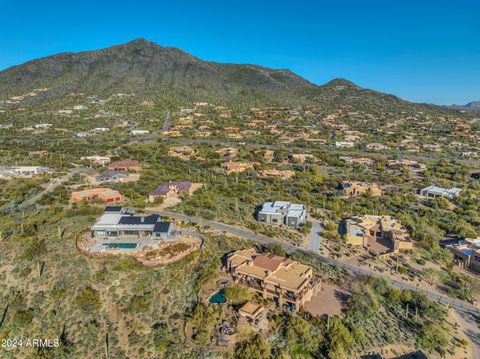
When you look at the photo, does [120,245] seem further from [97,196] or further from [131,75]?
[131,75]

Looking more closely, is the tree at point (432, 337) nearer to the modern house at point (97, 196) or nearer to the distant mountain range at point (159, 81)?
the modern house at point (97, 196)

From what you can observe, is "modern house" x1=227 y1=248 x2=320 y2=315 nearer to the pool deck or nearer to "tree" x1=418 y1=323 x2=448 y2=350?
the pool deck

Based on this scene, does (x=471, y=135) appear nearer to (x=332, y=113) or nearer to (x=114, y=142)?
(x=332, y=113)

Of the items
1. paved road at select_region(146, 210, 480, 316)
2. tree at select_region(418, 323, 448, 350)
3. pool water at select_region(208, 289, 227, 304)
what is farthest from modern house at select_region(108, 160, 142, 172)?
tree at select_region(418, 323, 448, 350)

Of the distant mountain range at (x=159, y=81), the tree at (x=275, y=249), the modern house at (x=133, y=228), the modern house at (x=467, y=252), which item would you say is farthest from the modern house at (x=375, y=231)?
the distant mountain range at (x=159, y=81)

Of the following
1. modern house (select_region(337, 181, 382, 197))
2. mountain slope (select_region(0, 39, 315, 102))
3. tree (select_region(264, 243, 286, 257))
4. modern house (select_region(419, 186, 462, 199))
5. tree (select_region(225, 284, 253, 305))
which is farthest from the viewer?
mountain slope (select_region(0, 39, 315, 102))

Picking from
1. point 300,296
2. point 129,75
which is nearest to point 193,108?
point 129,75
